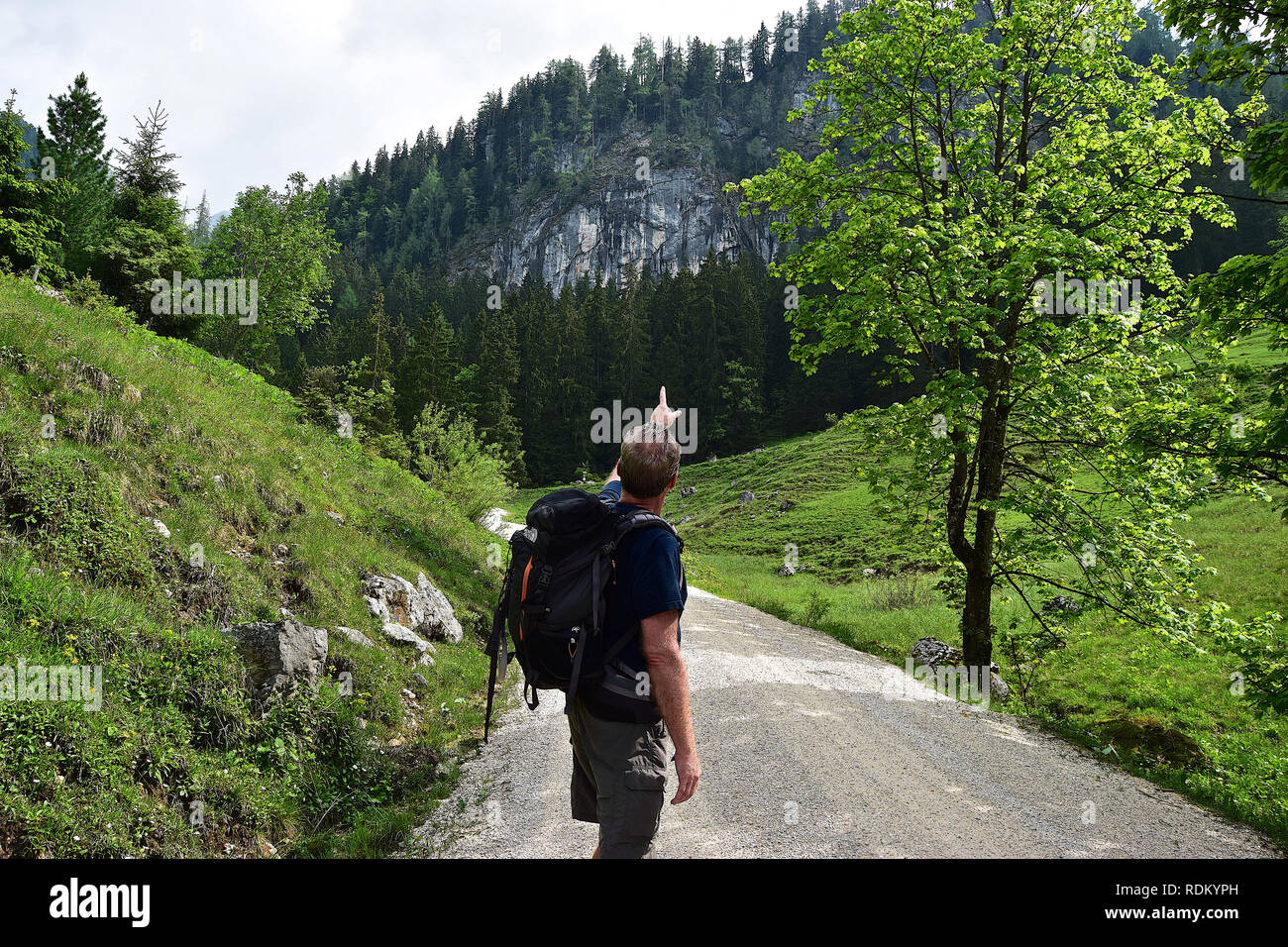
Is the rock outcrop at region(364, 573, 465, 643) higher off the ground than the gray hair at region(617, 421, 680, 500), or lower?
lower

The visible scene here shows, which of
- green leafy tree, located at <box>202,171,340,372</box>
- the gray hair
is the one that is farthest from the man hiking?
green leafy tree, located at <box>202,171,340,372</box>

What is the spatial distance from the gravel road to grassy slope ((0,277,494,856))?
0.95 metres

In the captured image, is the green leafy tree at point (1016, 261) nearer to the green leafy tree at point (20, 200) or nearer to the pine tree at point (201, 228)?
the green leafy tree at point (20, 200)

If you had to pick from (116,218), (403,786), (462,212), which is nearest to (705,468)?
(116,218)

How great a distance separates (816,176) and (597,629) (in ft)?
34.9

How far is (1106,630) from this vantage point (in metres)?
16.1

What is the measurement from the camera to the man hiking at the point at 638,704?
120 inches

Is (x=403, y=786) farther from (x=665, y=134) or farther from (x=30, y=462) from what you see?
(x=665, y=134)

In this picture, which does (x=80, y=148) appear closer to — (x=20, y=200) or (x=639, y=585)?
(x=20, y=200)

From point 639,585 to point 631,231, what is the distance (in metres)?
176

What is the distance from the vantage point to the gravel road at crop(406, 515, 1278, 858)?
5.21 metres

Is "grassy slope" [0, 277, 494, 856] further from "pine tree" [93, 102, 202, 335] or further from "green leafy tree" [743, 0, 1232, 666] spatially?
"pine tree" [93, 102, 202, 335]
